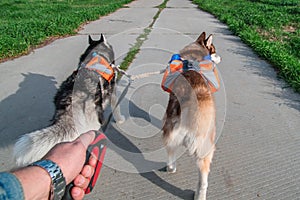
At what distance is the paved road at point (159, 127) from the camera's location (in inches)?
106

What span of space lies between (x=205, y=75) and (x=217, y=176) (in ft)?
3.67

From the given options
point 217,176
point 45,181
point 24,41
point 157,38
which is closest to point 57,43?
point 24,41

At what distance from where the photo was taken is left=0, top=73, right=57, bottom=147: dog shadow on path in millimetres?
3619

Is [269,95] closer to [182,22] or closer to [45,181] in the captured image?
[45,181]

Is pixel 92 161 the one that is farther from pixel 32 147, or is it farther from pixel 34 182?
pixel 32 147

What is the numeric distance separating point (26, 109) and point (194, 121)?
313 centimetres

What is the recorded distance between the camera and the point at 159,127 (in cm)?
383

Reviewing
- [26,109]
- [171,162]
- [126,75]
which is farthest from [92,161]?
[26,109]

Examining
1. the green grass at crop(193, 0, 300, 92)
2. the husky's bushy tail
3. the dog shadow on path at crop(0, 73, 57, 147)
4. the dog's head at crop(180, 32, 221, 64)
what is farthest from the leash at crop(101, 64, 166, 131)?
the green grass at crop(193, 0, 300, 92)

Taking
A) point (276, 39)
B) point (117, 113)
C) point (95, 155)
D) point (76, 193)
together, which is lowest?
point (117, 113)

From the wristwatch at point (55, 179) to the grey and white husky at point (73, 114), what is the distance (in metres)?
0.78

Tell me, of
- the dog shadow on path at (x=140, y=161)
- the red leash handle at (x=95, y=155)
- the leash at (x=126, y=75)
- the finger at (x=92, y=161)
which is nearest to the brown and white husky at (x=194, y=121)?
the dog shadow on path at (x=140, y=161)

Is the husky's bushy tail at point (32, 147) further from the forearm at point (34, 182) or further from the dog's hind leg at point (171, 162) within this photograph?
the dog's hind leg at point (171, 162)

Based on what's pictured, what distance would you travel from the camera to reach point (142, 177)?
9.38 ft
